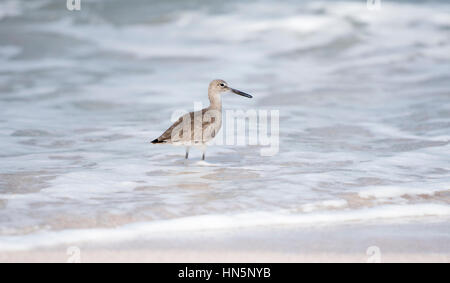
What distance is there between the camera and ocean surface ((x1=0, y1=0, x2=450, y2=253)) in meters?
4.52

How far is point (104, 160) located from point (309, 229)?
2.36 metres

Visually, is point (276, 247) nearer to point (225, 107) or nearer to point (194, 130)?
point (194, 130)

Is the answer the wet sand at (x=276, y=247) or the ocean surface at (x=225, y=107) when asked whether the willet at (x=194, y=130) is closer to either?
the ocean surface at (x=225, y=107)

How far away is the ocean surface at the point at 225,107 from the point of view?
178 inches

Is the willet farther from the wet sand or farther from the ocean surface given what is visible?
the wet sand

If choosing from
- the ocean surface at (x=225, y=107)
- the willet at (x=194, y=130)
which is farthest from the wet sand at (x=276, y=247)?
the willet at (x=194, y=130)

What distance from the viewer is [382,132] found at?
7188mm

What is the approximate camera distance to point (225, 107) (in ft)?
28.8

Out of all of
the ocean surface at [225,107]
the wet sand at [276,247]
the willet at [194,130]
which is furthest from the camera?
the willet at [194,130]

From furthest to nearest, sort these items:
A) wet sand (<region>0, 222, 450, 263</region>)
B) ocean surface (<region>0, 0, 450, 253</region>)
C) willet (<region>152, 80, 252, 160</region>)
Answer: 1. willet (<region>152, 80, 252, 160</region>)
2. ocean surface (<region>0, 0, 450, 253</region>)
3. wet sand (<region>0, 222, 450, 263</region>)

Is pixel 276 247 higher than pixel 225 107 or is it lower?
lower

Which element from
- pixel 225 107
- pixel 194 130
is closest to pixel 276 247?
pixel 194 130

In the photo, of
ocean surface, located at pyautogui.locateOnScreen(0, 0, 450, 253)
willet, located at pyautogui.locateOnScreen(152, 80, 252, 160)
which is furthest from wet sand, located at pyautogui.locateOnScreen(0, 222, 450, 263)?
willet, located at pyautogui.locateOnScreen(152, 80, 252, 160)

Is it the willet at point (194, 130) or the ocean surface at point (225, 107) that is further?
the willet at point (194, 130)
